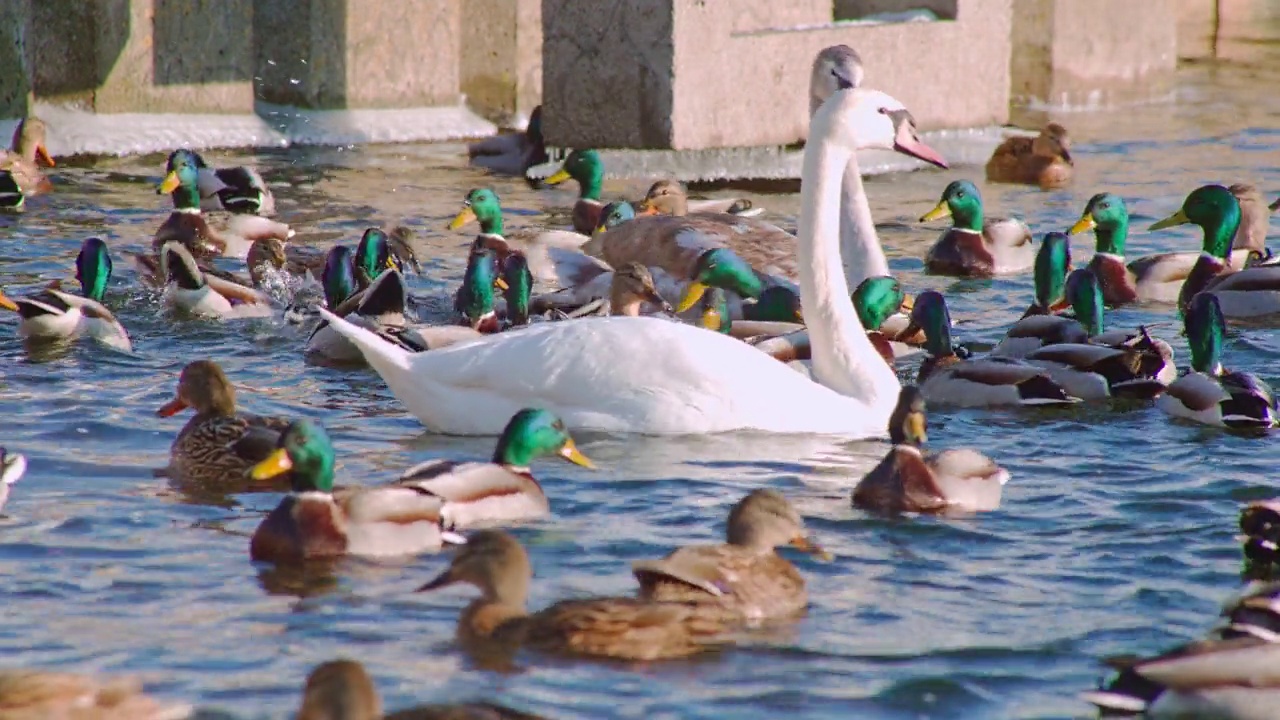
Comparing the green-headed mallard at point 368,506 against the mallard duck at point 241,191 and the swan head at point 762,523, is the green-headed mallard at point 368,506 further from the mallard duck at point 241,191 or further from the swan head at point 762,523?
the mallard duck at point 241,191

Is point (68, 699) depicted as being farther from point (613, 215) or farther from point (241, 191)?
point (241, 191)

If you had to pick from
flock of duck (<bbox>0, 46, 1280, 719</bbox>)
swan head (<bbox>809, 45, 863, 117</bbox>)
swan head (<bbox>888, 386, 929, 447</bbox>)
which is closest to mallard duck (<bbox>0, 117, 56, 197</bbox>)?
flock of duck (<bbox>0, 46, 1280, 719</bbox>)

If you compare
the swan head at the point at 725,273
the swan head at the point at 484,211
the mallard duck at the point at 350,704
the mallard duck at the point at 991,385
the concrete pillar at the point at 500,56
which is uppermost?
the concrete pillar at the point at 500,56

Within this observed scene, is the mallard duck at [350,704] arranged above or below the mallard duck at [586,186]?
below

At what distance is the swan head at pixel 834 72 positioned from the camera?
1338cm

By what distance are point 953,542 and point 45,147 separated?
10115 millimetres

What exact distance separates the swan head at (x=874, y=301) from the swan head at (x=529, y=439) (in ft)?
10.5

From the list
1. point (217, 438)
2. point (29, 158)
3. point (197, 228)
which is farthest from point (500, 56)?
point (217, 438)

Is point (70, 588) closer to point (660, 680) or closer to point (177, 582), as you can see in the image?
point (177, 582)

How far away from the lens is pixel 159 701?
17.2 ft

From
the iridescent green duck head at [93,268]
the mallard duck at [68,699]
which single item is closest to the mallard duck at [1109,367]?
the iridescent green duck head at [93,268]

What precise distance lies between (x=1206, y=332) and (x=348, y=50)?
9896mm

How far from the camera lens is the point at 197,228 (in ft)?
42.9

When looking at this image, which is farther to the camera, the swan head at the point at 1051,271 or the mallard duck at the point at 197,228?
the mallard duck at the point at 197,228
